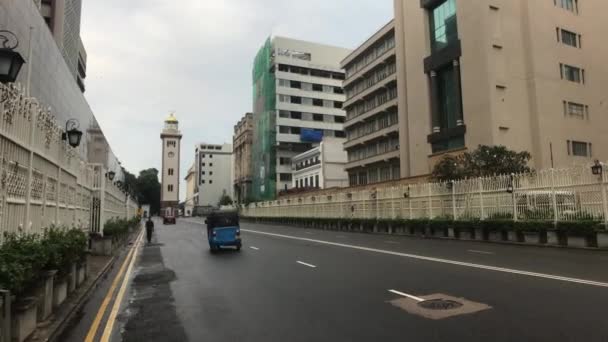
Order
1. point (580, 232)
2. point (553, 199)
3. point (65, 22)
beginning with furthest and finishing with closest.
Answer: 1. point (65, 22)
2. point (553, 199)
3. point (580, 232)

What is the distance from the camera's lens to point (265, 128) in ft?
307

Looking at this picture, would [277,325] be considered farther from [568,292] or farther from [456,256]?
[456,256]

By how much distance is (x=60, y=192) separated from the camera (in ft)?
38.2

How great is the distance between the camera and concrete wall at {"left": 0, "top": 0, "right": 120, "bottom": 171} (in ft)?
80.7

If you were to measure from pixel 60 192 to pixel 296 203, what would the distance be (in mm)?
48492

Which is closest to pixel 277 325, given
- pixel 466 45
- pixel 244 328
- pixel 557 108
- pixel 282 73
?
pixel 244 328

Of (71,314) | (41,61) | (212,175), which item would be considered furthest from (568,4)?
(212,175)

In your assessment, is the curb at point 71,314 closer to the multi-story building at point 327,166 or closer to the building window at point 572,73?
the building window at point 572,73

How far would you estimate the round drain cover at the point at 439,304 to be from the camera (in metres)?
7.80

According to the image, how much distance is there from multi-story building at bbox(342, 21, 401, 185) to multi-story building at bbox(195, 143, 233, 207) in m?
93.9

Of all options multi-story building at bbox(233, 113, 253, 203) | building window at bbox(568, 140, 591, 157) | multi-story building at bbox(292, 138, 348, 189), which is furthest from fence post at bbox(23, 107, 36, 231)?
multi-story building at bbox(233, 113, 253, 203)

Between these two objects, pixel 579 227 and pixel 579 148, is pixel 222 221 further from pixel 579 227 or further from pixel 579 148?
pixel 579 148

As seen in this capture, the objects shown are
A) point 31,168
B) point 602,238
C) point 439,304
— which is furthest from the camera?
point 602,238

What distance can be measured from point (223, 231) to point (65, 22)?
42.0 metres
